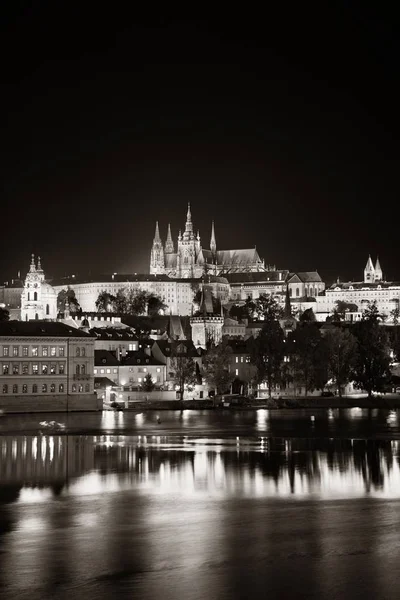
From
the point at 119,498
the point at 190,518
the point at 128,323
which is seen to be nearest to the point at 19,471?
the point at 119,498

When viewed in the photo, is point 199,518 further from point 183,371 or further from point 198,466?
point 183,371

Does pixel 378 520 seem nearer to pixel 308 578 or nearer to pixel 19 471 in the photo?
pixel 308 578

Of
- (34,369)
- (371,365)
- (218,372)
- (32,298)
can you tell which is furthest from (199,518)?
Result: (32,298)

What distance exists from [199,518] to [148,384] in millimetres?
62229

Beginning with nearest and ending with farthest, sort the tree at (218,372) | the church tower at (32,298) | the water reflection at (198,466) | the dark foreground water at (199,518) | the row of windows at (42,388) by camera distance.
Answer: the dark foreground water at (199,518), the water reflection at (198,466), the row of windows at (42,388), the tree at (218,372), the church tower at (32,298)

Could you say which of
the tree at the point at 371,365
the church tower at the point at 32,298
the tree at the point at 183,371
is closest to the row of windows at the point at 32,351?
the tree at the point at 183,371

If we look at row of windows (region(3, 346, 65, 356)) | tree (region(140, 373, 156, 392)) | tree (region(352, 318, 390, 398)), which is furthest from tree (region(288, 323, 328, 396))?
Answer: row of windows (region(3, 346, 65, 356))

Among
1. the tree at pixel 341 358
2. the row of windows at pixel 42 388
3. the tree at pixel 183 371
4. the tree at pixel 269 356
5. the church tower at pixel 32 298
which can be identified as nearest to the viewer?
the row of windows at pixel 42 388

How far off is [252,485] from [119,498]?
14.5 feet

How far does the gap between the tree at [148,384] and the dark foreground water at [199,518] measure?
40441 mm

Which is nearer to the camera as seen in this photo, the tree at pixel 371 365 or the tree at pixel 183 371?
the tree at pixel 371 365

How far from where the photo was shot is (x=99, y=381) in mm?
85500

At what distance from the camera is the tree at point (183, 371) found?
89.4m

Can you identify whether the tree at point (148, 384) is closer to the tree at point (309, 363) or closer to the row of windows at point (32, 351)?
the tree at point (309, 363)
